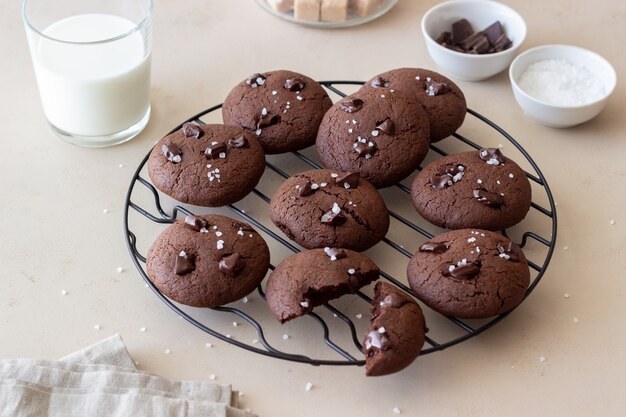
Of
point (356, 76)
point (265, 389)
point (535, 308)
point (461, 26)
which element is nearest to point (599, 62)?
point (461, 26)

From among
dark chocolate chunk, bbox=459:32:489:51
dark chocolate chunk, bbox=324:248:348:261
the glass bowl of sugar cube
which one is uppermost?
dark chocolate chunk, bbox=324:248:348:261

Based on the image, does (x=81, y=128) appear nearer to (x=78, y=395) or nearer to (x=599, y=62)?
(x=78, y=395)

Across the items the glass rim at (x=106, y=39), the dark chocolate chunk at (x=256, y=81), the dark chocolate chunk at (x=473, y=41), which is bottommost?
the dark chocolate chunk at (x=473, y=41)

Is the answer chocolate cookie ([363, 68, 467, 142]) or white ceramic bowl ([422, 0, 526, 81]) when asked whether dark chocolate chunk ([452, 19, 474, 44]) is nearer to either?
white ceramic bowl ([422, 0, 526, 81])

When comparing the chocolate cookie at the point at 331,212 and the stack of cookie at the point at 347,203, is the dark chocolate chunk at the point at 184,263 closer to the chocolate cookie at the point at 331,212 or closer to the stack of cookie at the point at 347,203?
the stack of cookie at the point at 347,203

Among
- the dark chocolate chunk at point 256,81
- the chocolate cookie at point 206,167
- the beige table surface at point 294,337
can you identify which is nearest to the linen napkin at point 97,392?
the beige table surface at point 294,337

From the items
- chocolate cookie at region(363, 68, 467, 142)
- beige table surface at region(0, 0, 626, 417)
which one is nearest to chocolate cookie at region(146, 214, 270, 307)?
beige table surface at region(0, 0, 626, 417)
